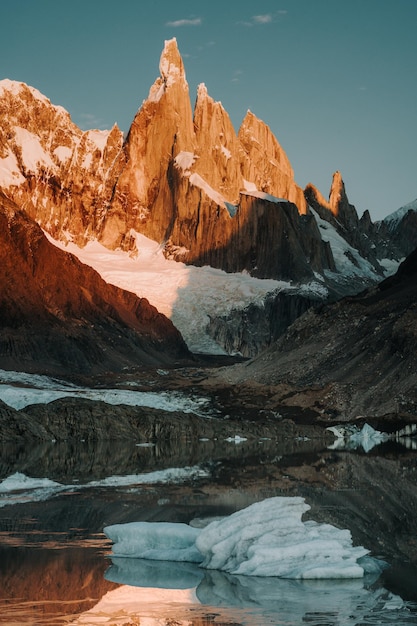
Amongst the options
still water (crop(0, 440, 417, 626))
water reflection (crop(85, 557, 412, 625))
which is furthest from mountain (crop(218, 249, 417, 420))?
water reflection (crop(85, 557, 412, 625))

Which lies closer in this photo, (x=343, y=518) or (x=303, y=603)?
(x=303, y=603)

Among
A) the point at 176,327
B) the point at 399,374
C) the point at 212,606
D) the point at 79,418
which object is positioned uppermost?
the point at 176,327

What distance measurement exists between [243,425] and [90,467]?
32.9m

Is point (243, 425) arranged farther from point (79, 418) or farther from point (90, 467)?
point (90, 467)

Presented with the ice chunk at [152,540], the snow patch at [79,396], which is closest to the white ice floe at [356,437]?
the snow patch at [79,396]

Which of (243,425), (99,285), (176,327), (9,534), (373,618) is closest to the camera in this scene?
(373,618)

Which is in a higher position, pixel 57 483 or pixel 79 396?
pixel 79 396

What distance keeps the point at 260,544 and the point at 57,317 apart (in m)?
127

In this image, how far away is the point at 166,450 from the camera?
53.2m

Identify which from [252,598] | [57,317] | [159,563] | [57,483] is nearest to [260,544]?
[252,598]

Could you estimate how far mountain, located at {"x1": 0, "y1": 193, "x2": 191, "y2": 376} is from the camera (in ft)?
435

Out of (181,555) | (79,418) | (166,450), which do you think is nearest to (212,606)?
(181,555)

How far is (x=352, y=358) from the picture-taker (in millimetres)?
96875

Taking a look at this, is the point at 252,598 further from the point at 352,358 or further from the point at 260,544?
the point at 352,358
